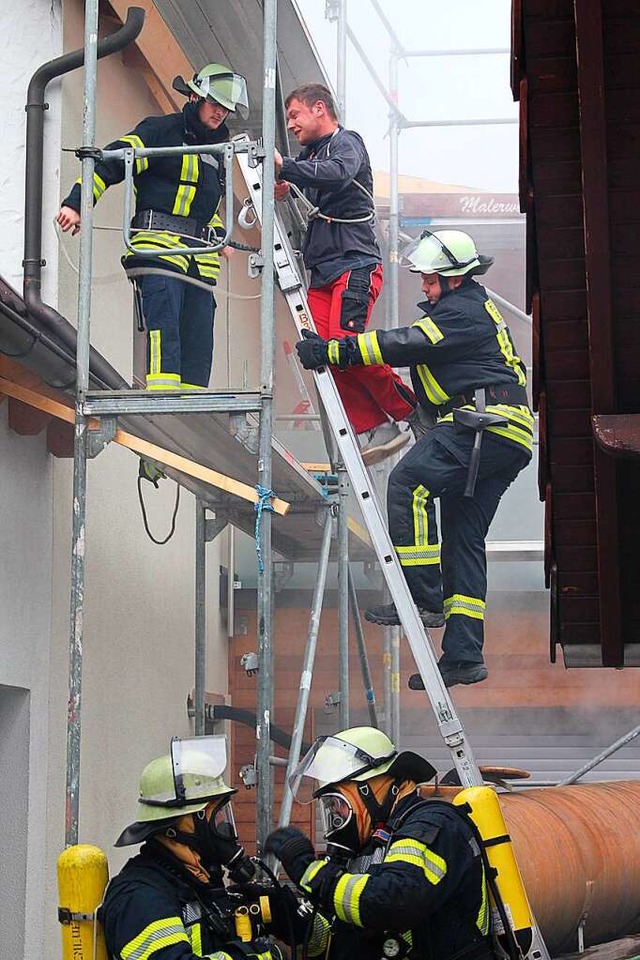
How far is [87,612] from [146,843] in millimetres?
3272

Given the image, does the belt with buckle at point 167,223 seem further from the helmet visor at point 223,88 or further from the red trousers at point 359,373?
the red trousers at point 359,373

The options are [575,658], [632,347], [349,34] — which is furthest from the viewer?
[349,34]

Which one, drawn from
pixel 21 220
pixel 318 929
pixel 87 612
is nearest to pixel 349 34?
pixel 21 220

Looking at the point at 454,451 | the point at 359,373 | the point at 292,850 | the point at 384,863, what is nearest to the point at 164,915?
the point at 292,850

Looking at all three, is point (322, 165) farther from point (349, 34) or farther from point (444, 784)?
point (349, 34)

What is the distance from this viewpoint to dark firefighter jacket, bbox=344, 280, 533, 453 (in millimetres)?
6223

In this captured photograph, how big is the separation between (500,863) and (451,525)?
2305mm

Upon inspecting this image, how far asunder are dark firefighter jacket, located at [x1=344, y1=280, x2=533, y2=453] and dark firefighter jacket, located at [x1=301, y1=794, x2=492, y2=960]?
7.52ft

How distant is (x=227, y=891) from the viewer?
442 centimetres

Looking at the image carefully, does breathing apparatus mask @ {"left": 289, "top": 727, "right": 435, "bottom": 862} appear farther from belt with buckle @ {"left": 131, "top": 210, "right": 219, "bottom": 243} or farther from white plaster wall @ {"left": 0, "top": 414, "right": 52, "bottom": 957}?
belt with buckle @ {"left": 131, "top": 210, "right": 219, "bottom": 243}

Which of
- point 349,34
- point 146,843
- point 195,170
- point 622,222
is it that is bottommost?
point 146,843

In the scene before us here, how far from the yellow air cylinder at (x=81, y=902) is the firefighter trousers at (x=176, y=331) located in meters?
2.30

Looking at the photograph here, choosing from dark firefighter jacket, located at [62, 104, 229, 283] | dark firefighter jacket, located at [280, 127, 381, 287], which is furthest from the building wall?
dark firefighter jacket, located at [280, 127, 381, 287]

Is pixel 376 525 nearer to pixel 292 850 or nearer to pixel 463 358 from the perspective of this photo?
pixel 463 358
